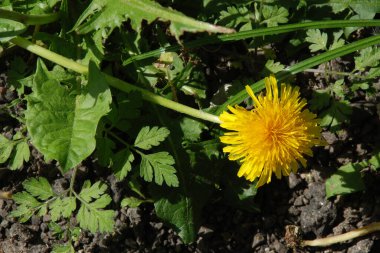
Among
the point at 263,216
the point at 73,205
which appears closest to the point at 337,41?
the point at 263,216

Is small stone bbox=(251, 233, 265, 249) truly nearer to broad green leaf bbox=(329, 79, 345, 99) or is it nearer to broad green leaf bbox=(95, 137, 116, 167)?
broad green leaf bbox=(329, 79, 345, 99)

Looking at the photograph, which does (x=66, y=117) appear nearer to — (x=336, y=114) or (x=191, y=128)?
(x=191, y=128)

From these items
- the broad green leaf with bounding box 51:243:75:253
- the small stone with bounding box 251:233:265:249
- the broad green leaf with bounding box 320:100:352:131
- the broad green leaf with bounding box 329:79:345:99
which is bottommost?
the broad green leaf with bounding box 51:243:75:253

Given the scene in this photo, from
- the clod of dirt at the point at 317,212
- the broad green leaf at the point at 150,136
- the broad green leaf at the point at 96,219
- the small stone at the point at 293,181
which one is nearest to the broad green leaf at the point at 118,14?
the broad green leaf at the point at 150,136

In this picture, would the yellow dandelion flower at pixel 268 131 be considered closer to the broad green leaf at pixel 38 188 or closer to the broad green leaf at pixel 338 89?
the broad green leaf at pixel 338 89

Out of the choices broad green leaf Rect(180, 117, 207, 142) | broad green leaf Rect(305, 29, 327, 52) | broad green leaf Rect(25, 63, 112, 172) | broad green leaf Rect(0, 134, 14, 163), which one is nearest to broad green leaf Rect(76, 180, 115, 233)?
broad green leaf Rect(25, 63, 112, 172)

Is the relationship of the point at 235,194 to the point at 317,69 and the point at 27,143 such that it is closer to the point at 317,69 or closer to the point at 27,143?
the point at 317,69
